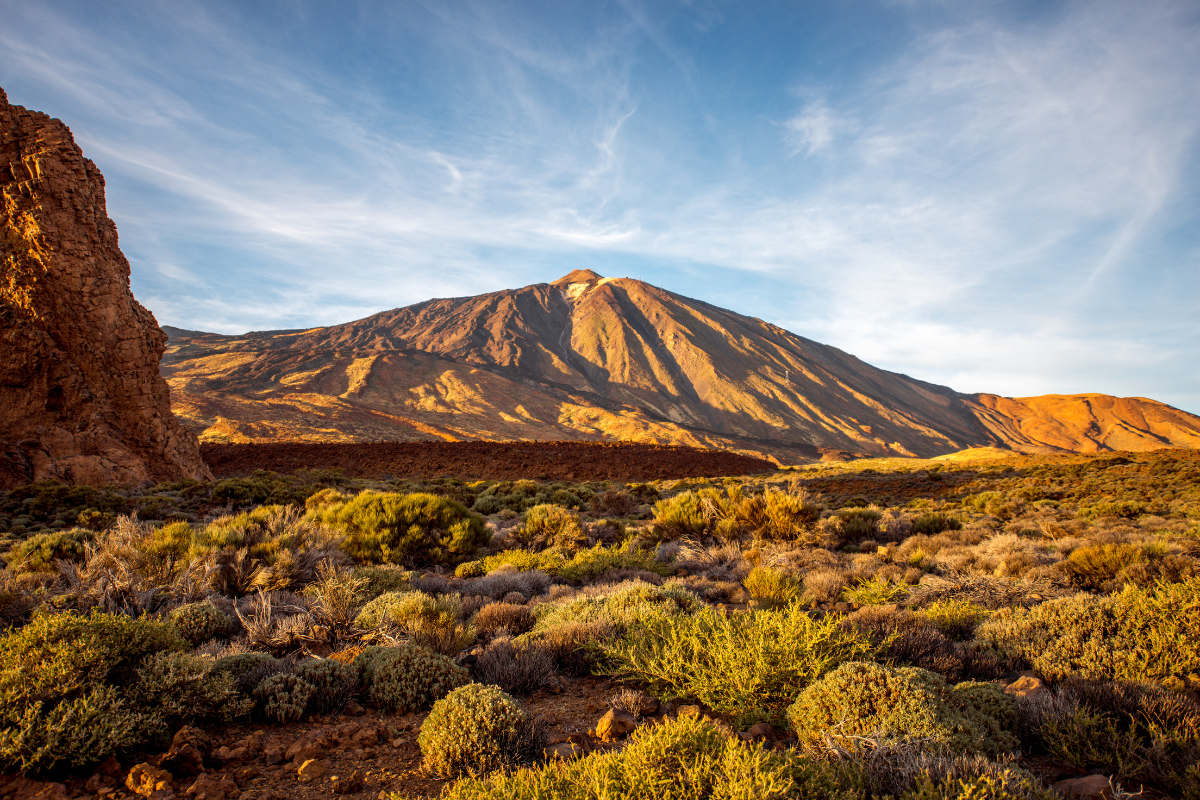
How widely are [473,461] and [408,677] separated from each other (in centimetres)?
2315

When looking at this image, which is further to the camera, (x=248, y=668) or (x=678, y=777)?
(x=248, y=668)

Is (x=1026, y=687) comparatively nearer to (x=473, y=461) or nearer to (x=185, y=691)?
(x=185, y=691)

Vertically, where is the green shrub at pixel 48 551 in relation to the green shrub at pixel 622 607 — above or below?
below

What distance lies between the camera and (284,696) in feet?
10.6

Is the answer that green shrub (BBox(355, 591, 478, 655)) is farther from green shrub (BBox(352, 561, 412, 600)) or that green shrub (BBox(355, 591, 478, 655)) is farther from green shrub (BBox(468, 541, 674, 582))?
green shrub (BBox(468, 541, 674, 582))

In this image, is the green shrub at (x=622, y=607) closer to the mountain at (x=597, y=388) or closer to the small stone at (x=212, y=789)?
the small stone at (x=212, y=789)

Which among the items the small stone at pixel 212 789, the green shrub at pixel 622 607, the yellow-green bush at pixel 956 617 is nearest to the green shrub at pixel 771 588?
the green shrub at pixel 622 607

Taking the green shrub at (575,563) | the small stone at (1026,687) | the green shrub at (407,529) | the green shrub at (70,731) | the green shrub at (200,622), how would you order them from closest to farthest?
the green shrub at (70,731), the small stone at (1026,687), the green shrub at (200,622), the green shrub at (575,563), the green shrub at (407,529)

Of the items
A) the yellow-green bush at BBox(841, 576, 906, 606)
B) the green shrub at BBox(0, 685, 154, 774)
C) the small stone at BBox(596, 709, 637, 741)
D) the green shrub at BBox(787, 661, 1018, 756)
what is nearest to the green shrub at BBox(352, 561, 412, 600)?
the green shrub at BBox(0, 685, 154, 774)

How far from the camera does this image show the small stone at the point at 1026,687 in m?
3.15

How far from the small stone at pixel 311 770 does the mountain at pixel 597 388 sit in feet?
132

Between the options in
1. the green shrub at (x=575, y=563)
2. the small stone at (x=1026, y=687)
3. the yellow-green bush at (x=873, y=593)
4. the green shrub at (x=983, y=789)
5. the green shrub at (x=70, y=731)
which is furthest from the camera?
the green shrub at (x=575, y=563)

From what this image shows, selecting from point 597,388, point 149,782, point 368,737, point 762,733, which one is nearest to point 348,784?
point 368,737

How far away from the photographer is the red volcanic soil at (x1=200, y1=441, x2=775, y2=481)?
79.8 ft
